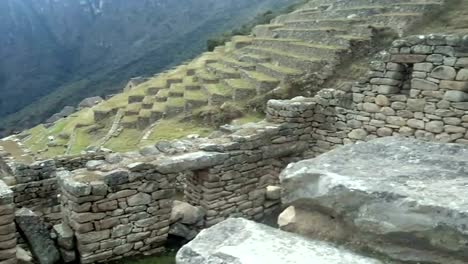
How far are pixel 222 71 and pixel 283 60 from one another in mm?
4137

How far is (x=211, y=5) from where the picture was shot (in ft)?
271

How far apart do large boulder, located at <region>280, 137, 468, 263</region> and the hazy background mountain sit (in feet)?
165

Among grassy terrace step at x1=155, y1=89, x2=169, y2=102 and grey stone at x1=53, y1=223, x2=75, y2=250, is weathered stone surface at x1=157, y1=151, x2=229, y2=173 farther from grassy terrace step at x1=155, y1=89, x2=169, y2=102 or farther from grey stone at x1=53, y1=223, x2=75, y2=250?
grassy terrace step at x1=155, y1=89, x2=169, y2=102

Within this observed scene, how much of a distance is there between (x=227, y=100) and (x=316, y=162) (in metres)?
15.2

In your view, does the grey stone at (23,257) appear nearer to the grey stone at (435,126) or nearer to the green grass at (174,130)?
the grey stone at (435,126)

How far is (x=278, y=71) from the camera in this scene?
17141mm

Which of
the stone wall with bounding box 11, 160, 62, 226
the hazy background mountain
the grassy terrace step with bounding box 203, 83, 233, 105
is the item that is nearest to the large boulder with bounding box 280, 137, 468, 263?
the stone wall with bounding box 11, 160, 62, 226

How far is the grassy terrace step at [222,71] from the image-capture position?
68.9 feet

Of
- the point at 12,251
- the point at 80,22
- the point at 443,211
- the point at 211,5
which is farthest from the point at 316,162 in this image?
the point at 80,22

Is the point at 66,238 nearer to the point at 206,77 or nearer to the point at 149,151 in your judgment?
the point at 149,151

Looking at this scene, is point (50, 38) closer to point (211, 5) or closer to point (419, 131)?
point (211, 5)

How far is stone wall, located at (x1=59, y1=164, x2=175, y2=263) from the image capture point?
19.7 feet

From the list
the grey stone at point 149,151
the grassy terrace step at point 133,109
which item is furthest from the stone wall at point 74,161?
the grassy terrace step at point 133,109

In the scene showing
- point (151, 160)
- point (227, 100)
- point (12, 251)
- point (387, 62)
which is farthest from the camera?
point (227, 100)
